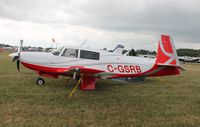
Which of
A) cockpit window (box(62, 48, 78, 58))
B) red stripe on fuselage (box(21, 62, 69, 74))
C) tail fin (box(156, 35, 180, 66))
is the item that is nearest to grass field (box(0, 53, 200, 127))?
red stripe on fuselage (box(21, 62, 69, 74))

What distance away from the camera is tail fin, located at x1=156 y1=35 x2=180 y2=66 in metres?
9.23

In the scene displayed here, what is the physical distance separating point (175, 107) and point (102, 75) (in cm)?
337

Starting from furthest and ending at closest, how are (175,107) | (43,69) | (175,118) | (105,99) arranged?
(43,69), (105,99), (175,107), (175,118)

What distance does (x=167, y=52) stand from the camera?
30.5ft

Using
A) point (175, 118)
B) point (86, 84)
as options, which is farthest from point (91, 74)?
point (175, 118)

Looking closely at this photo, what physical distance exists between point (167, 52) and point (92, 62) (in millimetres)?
3258

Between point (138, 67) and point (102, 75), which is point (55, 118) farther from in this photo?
point (138, 67)

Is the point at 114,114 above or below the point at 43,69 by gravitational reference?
below

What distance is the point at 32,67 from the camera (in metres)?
9.53

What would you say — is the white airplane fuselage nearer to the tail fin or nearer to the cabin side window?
the cabin side window

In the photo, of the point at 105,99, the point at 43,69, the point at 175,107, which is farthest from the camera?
the point at 43,69

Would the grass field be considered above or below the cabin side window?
below

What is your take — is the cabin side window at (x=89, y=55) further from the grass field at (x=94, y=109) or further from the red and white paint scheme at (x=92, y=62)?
the grass field at (x=94, y=109)

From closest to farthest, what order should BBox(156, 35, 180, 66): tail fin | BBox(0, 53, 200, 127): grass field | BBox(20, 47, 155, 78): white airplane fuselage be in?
BBox(0, 53, 200, 127): grass field → BBox(156, 35, 180, 66): tail fin → BBox(20, 47, 155, 78): white airplane fuselage
